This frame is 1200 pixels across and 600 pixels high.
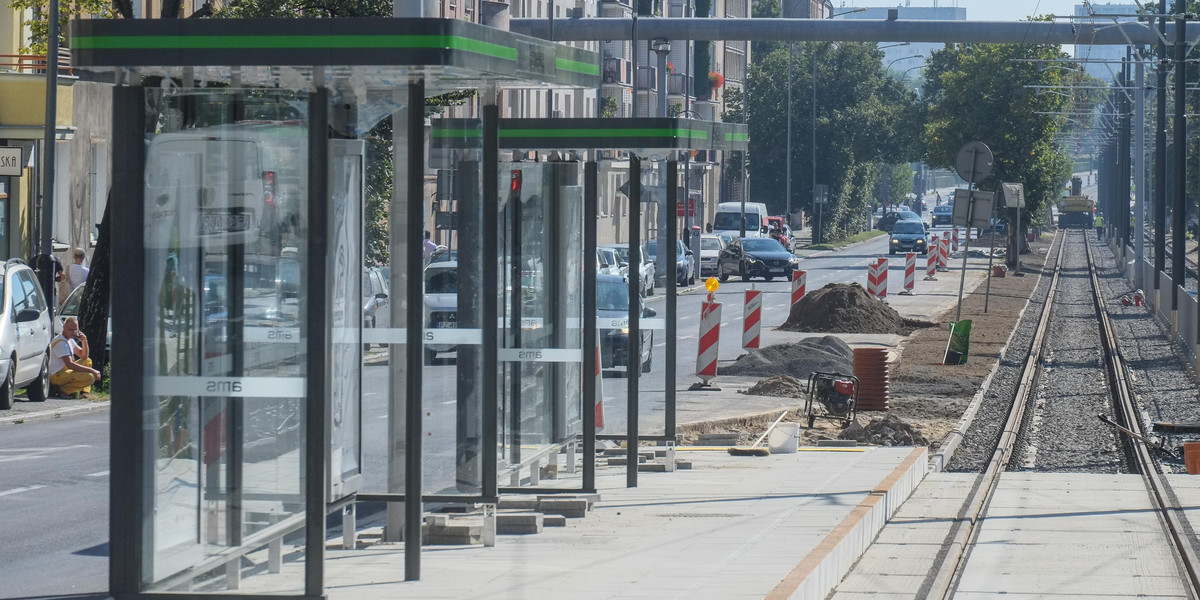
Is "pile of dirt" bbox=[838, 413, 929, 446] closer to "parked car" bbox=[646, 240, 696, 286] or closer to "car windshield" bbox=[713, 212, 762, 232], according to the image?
"parked car" bbox=[646, 240, 696, 286]

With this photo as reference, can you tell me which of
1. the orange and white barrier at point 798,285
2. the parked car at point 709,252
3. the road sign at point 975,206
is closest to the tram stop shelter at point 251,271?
the road sign at point 975,206

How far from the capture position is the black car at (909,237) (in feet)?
267

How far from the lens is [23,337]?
19531 mm

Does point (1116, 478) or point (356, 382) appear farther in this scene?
point (1116, 478)

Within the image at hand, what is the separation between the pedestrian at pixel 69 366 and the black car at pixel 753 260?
125ft

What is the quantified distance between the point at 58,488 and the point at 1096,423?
1271cm

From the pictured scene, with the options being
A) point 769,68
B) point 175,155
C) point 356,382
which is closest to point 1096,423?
point 356,382

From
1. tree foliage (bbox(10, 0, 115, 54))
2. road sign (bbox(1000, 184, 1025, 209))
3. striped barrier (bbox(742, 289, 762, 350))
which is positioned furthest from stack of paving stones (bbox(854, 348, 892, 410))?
road sign (bbox(1000, 184, 1025, 209))

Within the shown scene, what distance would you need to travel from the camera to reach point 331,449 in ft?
26.0

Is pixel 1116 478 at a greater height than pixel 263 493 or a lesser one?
lesser

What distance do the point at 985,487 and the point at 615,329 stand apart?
5116mm

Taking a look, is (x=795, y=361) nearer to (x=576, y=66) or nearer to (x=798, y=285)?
(x=798, y=285)

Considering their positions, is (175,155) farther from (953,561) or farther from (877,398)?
(877,398)

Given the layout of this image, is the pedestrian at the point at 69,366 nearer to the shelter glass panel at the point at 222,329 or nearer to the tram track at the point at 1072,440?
the tram track at the point at 1072,440
